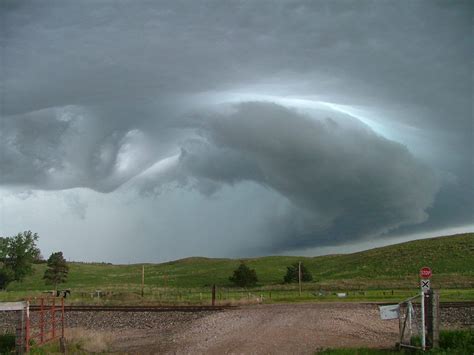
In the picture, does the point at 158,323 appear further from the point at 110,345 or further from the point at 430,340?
the point at 430,340

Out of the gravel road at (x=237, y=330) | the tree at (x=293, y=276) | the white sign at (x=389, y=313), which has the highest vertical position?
the white sign at (x=389, y=313)

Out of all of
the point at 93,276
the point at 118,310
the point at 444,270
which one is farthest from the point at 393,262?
the point at 118,310

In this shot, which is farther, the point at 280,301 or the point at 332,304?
the point at 280,301

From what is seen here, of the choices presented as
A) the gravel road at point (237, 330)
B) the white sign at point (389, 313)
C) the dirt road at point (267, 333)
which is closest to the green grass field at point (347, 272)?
the gravel road at point (237, 330)

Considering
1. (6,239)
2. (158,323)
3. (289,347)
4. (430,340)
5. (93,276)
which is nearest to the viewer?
(430,340)

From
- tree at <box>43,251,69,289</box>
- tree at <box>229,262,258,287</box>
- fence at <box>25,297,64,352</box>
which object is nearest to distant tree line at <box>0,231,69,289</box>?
tree at <box>43,251,69,289</box>

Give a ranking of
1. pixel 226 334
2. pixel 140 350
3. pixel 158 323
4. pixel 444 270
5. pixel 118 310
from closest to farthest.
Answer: pixel 140 350, pixel 226 334, pixel 158 323, pixel 118 310, pixel 444 270

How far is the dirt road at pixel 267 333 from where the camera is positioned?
922 inches

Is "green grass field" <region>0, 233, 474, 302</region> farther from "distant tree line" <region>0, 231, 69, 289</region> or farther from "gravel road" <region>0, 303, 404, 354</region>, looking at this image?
"gravel road" <region>0, 303, 404, 354</region>

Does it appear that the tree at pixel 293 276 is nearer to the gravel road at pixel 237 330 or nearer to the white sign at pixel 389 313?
the gravel road at pixel 237 330

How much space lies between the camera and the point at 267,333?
85.5 feet

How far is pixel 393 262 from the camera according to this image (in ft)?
317

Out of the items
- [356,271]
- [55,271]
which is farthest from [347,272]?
[55,271]

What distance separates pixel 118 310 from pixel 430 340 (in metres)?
24.0
